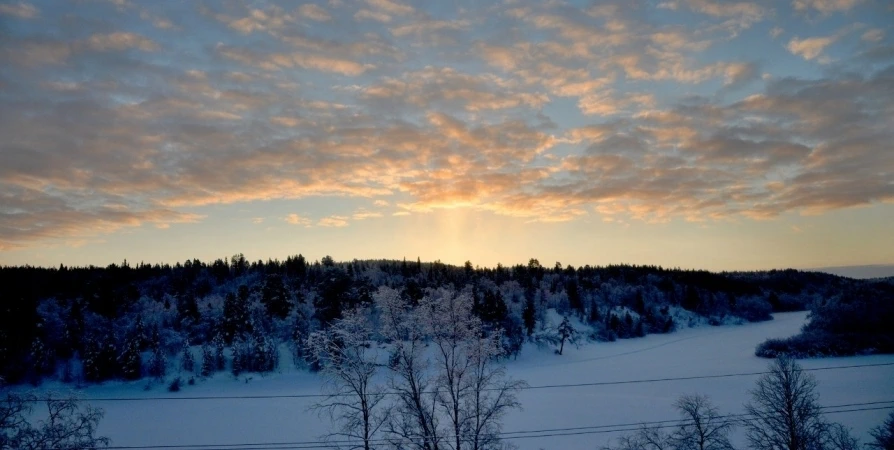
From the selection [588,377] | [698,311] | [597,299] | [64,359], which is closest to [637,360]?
[588,377]

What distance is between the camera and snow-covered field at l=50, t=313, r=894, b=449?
4850 centimetres

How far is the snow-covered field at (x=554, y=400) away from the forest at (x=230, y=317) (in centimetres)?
428

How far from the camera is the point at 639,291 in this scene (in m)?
139

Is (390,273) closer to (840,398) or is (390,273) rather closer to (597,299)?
(597,299)

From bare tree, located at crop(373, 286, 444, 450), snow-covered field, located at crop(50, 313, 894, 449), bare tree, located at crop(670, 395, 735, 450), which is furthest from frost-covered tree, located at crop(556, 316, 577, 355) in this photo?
bare tree, located at crop(373, 286, 444, 450)

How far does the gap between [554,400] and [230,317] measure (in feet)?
174

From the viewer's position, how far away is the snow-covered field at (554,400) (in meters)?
48.5

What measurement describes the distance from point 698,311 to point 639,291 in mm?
18654

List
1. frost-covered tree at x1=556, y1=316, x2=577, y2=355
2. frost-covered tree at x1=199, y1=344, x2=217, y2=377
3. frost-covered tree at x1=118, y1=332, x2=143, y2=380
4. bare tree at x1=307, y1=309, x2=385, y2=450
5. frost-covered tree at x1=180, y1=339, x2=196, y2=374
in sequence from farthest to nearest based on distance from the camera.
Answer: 1. frost-covered tree at x1=556, y1=316, x2=577, y2=355
2. frost-covered tree at x1=180, y1=339, x2=196, y2=374
3. frost-covered tree at x1=199, y1=344, x2=217, y2=377
4. frost-covered tree at x1=118, y1=332, x2=143, y2=380
5. bare tree at x1=307, y1=309, x2=385, y2=450

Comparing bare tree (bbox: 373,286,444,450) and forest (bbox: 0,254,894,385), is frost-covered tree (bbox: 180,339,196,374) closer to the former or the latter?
forest (bbox: 0,254,894,385)

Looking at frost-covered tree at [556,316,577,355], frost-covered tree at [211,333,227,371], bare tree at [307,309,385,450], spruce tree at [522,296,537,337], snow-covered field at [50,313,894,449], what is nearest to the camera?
bare tree at [307,309,385,450]

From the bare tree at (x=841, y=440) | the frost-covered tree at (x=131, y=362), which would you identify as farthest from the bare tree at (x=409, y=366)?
the frost-covered tree at (x=131, y=362)

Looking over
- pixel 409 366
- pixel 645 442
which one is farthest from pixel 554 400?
pixel 409 366

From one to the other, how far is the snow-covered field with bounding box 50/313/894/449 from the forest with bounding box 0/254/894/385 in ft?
14.0
